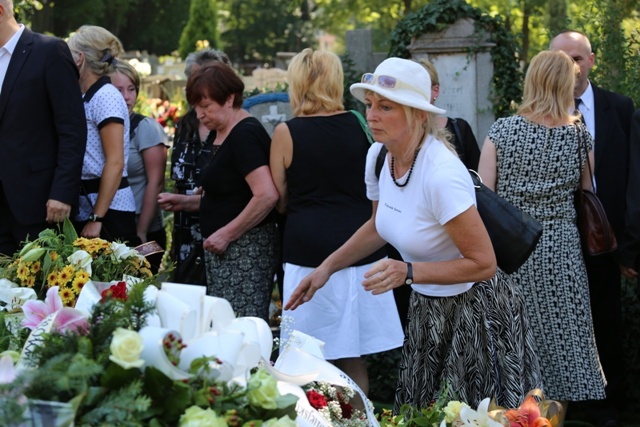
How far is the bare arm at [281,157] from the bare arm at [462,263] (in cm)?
163

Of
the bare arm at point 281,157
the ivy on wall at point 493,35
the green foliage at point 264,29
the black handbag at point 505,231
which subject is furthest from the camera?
the green foliage at point 264,29

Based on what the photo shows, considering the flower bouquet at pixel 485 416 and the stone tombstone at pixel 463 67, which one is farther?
the stone tombstone at pixel 463 67

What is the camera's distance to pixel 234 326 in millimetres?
2059

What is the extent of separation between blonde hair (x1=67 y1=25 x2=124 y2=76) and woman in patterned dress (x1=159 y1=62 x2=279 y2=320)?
1.88 feet

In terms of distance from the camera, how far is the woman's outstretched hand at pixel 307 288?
140 inches

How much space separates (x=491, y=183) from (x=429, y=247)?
4.72 feet

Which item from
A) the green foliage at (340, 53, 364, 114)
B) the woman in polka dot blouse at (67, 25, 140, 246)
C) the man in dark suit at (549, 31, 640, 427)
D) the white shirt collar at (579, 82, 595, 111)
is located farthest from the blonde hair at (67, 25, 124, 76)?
the green foliage at (340, 53, 364, 114)

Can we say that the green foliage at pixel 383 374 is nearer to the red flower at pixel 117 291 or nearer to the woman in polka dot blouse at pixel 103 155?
the woman in polka dot blouse at pixel 103 155

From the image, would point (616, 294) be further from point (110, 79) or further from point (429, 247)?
point (110, 79)

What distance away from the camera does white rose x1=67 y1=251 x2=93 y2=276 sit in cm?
323

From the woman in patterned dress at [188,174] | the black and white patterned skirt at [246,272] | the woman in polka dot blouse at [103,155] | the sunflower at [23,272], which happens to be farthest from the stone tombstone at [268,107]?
the sunflower at [23,272]

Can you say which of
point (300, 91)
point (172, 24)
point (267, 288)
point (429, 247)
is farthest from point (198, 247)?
point (172, 24)

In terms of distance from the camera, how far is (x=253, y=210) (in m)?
4.71

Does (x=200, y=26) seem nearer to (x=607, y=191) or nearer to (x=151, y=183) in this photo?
(x=151, y=183)
